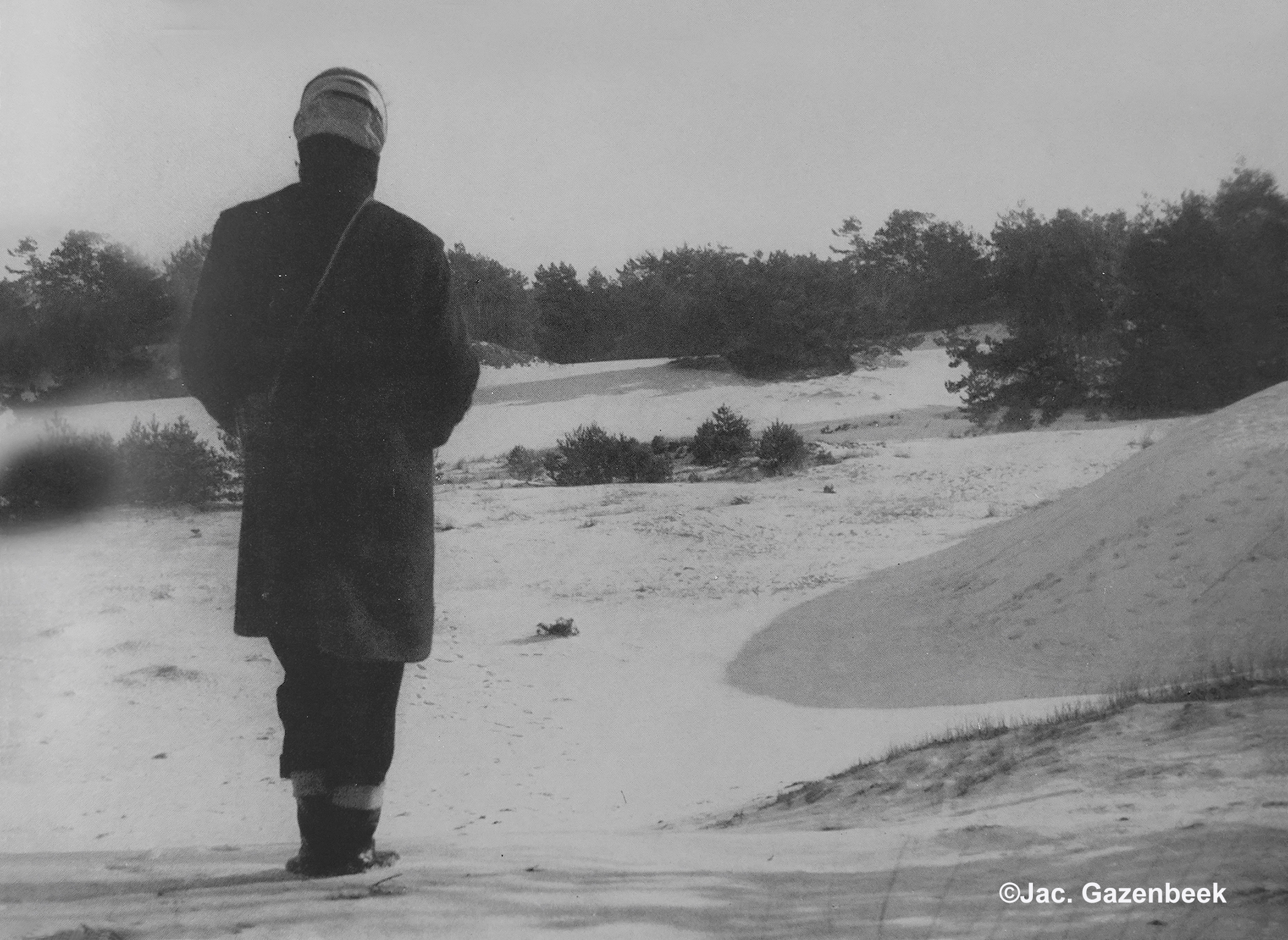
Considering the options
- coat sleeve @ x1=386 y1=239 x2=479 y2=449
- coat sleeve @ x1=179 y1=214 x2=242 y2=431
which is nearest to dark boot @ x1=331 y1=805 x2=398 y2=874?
coat sleeve @ x1=386 y1=239 x2=479 y2=449

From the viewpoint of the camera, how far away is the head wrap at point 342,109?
9.66ft

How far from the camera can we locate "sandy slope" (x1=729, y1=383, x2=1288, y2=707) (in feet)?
21.3

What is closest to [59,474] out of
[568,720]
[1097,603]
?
[568,720]

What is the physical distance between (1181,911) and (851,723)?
3.96 m

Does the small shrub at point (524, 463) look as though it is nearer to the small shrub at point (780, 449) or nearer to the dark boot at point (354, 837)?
the small shrub at point (780, 449)

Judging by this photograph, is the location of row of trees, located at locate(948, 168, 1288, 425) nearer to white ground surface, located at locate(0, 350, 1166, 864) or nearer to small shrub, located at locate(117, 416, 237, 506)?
white ground surface, located at locate(0, 350, 1166, 864)

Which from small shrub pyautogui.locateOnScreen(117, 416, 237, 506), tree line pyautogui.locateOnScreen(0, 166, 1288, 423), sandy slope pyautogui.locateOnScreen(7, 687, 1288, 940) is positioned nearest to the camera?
sandy slope pyautogui.locateOnScreen(7, 687, 1288, 940)

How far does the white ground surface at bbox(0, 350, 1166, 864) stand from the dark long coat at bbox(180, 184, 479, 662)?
113cm

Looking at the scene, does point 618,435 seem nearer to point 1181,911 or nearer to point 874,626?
point 874,626

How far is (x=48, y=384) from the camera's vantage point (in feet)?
18.6

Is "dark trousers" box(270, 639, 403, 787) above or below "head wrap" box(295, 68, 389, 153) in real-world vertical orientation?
below

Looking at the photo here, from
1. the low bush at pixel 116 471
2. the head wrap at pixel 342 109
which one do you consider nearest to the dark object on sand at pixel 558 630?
the low bush at pixel 116 471

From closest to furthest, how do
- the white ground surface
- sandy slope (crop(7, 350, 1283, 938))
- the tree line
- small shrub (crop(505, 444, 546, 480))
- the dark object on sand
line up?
1. sandy slope (crop(7, 350, 1283, 938))
2. the white ground surface
3. the tree line
4. the dark object on sand
5. small shrub (crop(505, 444, 546, 480))

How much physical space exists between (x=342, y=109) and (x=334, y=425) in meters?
0.81
